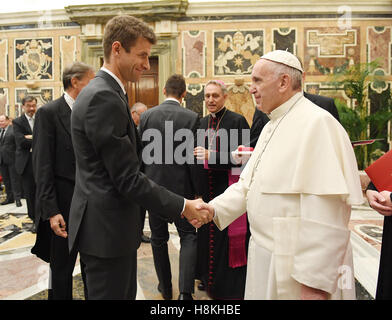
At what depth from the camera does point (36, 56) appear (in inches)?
344

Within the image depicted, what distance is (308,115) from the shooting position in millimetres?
1578

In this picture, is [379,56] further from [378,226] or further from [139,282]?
[139,282]

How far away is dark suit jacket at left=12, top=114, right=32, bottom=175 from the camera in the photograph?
552 centimetres

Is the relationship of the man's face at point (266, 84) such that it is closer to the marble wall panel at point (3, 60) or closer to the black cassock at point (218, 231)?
the black cassock at point (218, 231)

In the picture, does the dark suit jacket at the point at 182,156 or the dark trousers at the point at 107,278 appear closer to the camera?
the dark trousers at the point at 107,278

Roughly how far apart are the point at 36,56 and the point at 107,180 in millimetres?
8328

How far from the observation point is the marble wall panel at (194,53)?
27.1 ft

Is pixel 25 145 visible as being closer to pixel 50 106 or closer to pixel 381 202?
pixel 50 106

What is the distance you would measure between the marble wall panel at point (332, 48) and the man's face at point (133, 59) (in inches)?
281

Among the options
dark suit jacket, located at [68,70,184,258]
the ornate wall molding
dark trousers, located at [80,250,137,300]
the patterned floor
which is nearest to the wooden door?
the ornate wall molding

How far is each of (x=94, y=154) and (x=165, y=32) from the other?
715 cm

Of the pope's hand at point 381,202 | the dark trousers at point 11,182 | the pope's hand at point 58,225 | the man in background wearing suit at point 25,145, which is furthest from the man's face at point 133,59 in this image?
the dark trousers at point 11,182
